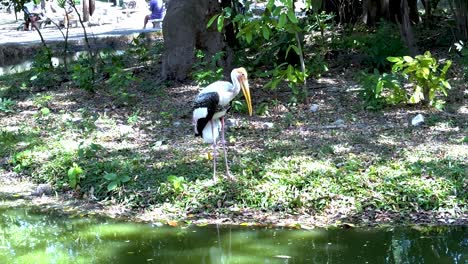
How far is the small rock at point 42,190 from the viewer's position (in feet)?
23.9

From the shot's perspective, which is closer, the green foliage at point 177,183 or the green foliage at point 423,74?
the green foliage at point 177,183

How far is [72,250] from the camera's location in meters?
5.97

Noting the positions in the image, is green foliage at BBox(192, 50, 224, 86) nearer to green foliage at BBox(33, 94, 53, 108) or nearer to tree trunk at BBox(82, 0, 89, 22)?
green foliage at BBox(33, 94, 53, 108)

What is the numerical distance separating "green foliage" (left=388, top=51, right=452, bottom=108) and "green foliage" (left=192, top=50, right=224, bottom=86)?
2529 mm

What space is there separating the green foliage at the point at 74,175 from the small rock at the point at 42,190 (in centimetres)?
29

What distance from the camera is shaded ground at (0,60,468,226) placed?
6.37 metres

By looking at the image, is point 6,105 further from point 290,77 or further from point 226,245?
point 226,245

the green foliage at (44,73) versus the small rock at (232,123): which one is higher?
the green foliage at (44,73)

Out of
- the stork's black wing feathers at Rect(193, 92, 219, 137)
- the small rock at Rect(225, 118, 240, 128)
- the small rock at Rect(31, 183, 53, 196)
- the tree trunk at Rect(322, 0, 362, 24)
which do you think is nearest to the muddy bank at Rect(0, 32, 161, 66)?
the tree trunk at Rect(322, 0, 362, 24)

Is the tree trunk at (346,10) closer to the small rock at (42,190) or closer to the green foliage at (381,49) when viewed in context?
the green foliage at (381,49)

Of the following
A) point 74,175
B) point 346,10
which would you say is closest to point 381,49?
point 346,10

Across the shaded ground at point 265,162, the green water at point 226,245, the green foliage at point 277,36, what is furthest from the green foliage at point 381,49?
the green water at point 226,245

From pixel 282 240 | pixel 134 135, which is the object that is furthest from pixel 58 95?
pixel 282 240

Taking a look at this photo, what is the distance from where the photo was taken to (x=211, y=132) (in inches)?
284
